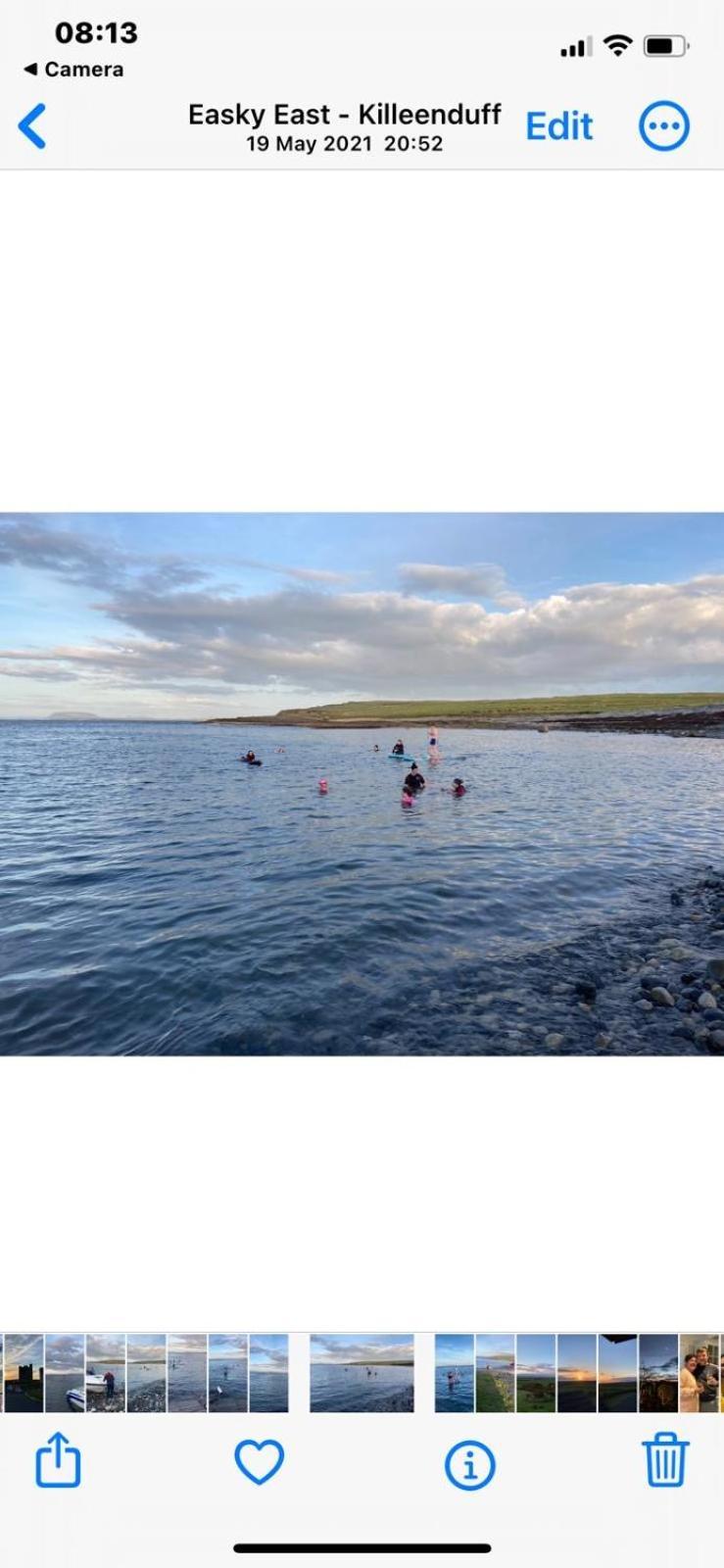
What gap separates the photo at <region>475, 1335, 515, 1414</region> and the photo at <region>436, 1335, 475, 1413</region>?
0.03 m

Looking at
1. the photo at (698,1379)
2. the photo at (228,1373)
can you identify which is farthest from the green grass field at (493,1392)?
the photo at (228,1373)

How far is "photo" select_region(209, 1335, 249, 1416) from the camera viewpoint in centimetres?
287

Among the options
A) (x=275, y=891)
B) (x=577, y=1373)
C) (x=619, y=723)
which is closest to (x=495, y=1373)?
(x=577, y=1373)
